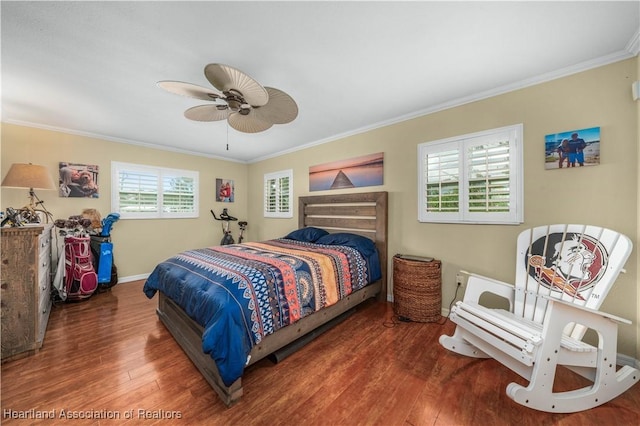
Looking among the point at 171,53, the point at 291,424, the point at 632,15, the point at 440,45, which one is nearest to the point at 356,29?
the point at 440,45

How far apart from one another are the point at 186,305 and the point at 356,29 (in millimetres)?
2374

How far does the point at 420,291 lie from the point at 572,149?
1.84m

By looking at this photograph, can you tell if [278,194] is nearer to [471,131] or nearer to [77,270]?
[77,270]

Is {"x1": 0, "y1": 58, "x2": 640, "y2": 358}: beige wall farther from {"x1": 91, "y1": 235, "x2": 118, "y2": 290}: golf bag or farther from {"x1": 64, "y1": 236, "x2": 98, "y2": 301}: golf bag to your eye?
{"x1": 64, "y1": 236, "x2": 98, "y2": 301}: golf bag

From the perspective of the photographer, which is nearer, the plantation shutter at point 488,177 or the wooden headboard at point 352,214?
the plantation shutter at point 488,177

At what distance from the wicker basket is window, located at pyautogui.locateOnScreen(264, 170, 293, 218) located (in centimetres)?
258

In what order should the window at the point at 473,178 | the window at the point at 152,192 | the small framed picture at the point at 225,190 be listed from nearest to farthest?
the window at the point at 473,178
the window at the point at 152,192
the small framed picture at the point at 225,190

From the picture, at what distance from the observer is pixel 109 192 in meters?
3.80

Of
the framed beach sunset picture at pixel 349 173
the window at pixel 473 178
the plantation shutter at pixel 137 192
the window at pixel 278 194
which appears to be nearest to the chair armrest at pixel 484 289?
the window at pixel 473 178

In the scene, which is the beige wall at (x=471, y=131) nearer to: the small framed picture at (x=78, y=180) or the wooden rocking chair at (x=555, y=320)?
the small framed picture at (x=78, y=180)

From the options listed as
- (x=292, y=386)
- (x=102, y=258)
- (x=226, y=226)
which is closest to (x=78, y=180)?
(x=102, y=258)

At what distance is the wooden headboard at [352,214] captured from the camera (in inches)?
123

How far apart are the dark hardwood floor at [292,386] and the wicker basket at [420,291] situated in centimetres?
25

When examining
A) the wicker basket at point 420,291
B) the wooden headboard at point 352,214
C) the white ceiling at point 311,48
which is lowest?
the wicker basket at point 420,291
